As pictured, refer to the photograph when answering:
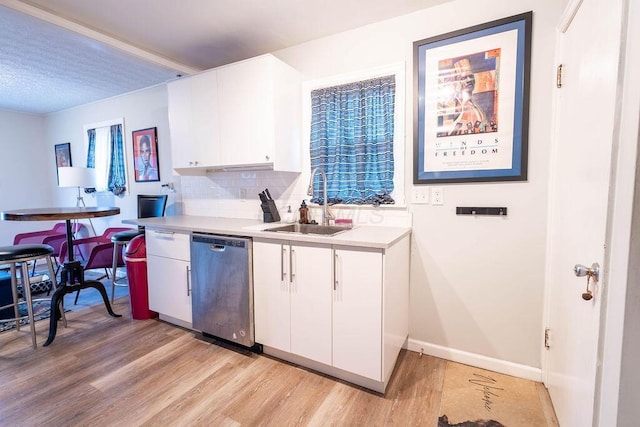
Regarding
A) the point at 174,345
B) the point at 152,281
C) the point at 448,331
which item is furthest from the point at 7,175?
the point at 448,331

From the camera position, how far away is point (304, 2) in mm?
1916

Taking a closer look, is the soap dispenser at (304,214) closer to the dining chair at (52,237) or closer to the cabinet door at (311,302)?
the cabinet door at (311,302)

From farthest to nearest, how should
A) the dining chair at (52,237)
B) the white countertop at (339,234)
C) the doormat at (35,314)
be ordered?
the dining chair at (52,237) → the doormat at (35,314) → the white countertop at (339,234)

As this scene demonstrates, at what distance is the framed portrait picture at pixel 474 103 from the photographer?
1736 mm

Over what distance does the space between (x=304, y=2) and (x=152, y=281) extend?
2554mm

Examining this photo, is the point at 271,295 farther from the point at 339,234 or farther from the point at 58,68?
the point at 58,68

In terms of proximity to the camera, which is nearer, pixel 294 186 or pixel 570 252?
pixel 570 252

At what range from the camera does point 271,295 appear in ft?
6.51

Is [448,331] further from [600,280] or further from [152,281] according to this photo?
[152,281]

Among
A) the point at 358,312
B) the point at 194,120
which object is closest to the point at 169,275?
the point at 194,120

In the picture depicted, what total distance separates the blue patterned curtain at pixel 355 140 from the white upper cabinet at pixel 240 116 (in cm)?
22

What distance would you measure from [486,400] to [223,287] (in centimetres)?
180

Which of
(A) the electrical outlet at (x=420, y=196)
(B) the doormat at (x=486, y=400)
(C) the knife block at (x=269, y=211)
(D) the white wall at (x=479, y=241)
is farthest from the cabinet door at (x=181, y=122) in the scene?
(B) the doormat at (x=486, y=400)

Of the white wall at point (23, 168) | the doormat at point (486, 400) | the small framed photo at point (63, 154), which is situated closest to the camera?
the doormat at point (486, 400)
